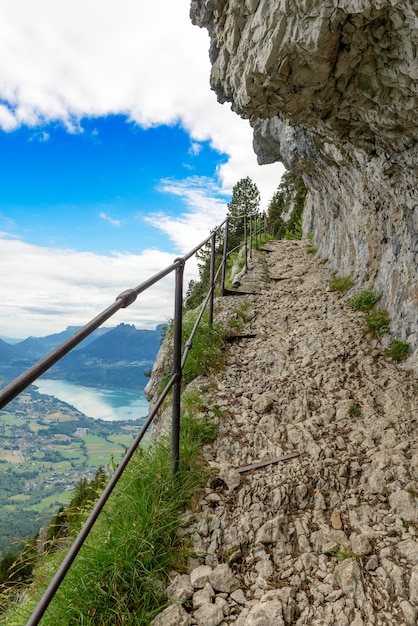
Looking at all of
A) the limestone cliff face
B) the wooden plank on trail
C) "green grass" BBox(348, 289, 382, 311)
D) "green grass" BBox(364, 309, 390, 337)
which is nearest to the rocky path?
the wooden plank on trail

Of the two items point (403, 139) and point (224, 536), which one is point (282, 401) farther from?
point (403, 139)

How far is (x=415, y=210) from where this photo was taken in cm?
485

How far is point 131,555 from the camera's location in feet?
7.19

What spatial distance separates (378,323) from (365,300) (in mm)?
997

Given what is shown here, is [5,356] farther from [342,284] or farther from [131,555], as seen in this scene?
[131,555]

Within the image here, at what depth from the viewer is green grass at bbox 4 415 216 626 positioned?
1.95m

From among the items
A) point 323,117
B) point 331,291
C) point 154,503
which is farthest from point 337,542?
point 331,291

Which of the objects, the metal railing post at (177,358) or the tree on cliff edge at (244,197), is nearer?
the metal railing post at (177,358)

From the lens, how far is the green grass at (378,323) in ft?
18.2

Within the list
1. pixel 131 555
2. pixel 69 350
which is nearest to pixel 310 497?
pixel 131 555

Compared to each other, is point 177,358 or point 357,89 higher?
point 357,89

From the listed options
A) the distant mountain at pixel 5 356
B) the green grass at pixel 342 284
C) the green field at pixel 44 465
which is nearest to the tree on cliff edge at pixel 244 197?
the green field at pixel 44 465

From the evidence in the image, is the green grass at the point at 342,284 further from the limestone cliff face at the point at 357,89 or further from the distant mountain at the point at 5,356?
the distant mountain at the point at 5,356

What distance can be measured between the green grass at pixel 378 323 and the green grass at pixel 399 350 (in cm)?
45
